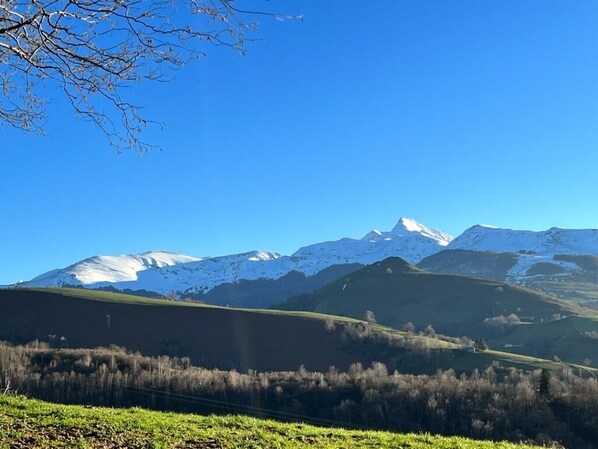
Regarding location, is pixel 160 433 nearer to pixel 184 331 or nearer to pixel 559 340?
pixel 184 331

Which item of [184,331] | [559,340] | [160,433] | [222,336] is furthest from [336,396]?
[559,340]

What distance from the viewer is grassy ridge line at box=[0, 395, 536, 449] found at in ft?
33.7

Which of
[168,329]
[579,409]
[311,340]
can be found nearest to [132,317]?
[168,329]

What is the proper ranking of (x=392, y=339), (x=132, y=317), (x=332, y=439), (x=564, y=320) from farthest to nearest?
1. (x=564, y=320)
2. (x=132, y=317)
3. (x=392, y=339)
4. (x=332, y=439)

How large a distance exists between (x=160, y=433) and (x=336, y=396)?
225 feet

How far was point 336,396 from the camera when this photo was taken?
76.8 metres

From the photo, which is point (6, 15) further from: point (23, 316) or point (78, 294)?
point (78, 294)

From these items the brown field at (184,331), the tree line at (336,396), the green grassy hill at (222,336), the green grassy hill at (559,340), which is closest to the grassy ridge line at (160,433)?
the tree line at (336,396)

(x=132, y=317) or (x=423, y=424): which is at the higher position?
(x=132, y=317)

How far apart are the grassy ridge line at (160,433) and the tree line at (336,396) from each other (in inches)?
1980

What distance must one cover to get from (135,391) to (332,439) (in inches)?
2559

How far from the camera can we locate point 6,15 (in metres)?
8.27

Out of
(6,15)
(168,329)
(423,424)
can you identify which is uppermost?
(6,15)

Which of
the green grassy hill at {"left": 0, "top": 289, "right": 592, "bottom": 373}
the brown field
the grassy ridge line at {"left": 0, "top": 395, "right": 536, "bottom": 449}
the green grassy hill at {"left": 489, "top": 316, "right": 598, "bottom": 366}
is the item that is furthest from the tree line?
the green grassy hill at {"left": 489, "top": 316, "right": 598, "bottom": 366}
